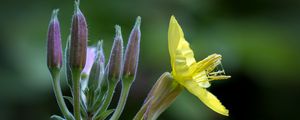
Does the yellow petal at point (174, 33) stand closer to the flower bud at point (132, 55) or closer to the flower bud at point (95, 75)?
the flower bud at point (132, 55)

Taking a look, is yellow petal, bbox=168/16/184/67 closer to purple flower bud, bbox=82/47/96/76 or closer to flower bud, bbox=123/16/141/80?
flower bud, bbox=123/16/141/80

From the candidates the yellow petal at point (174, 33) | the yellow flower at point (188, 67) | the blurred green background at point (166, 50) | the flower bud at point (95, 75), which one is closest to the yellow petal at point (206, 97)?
the yellow flower at point (188, 67)

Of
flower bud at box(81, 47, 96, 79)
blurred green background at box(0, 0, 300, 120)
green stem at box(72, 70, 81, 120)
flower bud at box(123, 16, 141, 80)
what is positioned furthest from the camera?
blurred green background at box(0, 0, 300, 120)

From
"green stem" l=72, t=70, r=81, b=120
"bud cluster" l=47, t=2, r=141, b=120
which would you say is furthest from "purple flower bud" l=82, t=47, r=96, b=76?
"green stem" l=72, t=70, r=81, b=120

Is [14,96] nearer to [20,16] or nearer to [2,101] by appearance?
[2,101]

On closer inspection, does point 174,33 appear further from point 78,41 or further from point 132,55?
point 78,41

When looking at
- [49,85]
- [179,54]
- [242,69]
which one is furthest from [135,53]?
[242,69]
